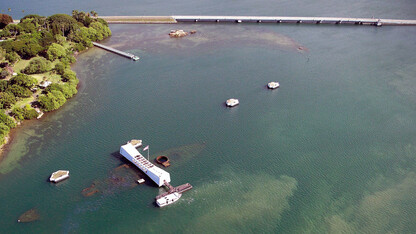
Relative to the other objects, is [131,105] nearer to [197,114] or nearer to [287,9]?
[197,114]

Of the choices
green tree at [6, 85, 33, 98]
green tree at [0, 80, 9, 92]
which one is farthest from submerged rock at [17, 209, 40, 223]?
green tree at [0, 80, 9, 92]

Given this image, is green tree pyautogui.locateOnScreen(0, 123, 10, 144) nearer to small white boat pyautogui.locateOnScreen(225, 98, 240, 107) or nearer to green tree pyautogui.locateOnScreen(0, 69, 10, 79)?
green tree pyautogui.locateOnScreen(0, 69, 10, 79)

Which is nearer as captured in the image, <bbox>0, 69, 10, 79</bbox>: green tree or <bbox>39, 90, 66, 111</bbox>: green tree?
<bbox>39, 90, 66, 111</bbox>: green tree

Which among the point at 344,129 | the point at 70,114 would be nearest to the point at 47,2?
the point at 70,114

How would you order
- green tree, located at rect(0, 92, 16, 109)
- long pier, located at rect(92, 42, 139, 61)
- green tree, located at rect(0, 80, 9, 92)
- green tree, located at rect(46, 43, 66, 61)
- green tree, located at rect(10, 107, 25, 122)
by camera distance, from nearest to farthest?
green tree, located at rect(10, 107, 25, 122) < green tree, located at rect(0, 92, 16, 109) < green tree, located at rect(0, 80, 9, 92) < green tree, located at rect(46, 43, 66, 61) < long pier, located at rect(92, 42, 139, 61)

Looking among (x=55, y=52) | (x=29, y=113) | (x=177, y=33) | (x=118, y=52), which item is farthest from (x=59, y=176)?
(x=177, y=33)

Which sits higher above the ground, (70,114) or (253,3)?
(253,3)

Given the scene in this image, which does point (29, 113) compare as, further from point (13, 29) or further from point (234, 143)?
point (13, 29)
